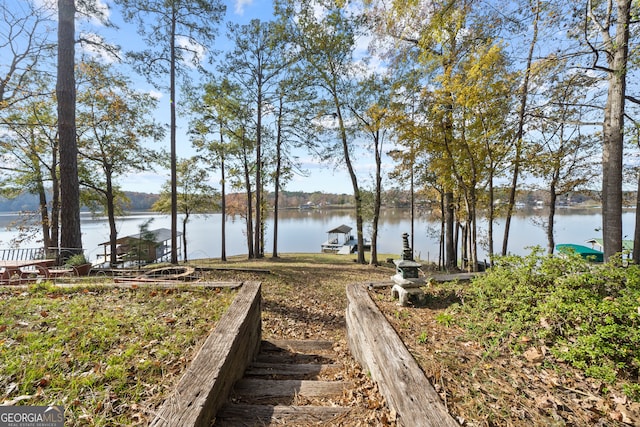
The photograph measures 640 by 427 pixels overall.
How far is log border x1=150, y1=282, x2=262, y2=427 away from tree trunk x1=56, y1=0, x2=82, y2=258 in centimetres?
663

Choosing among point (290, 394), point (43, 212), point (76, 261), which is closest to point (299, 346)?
point (290, 394)

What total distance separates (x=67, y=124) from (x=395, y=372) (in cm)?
911

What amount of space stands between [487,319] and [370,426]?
66.9 inches

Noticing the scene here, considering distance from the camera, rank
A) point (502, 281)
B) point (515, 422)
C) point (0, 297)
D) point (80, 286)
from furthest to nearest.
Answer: point (80, 286)
point (0, 297)
point (502, 281)
point (515, 422)

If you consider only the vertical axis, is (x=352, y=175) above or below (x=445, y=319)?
above

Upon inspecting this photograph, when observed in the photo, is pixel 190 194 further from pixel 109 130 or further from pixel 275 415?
pixel 275 415

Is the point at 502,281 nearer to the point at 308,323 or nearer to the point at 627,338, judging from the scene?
the point at 627,338

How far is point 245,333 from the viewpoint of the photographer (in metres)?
2.70

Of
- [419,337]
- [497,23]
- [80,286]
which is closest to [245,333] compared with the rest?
[419,337]

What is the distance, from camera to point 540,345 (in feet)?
6.64

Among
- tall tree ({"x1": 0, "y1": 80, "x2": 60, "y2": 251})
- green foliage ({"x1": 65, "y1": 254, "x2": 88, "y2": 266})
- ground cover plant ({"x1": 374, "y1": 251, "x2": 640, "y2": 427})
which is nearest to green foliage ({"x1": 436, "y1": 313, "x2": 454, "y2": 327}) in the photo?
ground cover plant ({"x1": 374, "y1": 251, "x2": 640, "y2": 427})

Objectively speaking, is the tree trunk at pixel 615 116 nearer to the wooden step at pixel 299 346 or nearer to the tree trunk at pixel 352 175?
the wooden step at pixel 299 346

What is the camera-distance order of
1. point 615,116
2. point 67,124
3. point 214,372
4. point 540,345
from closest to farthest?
point 214,372 → point 540,345 → point 615,116 → point 67,124

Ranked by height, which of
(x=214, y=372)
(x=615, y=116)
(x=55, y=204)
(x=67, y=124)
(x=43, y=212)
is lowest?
(x=214, y=372)
